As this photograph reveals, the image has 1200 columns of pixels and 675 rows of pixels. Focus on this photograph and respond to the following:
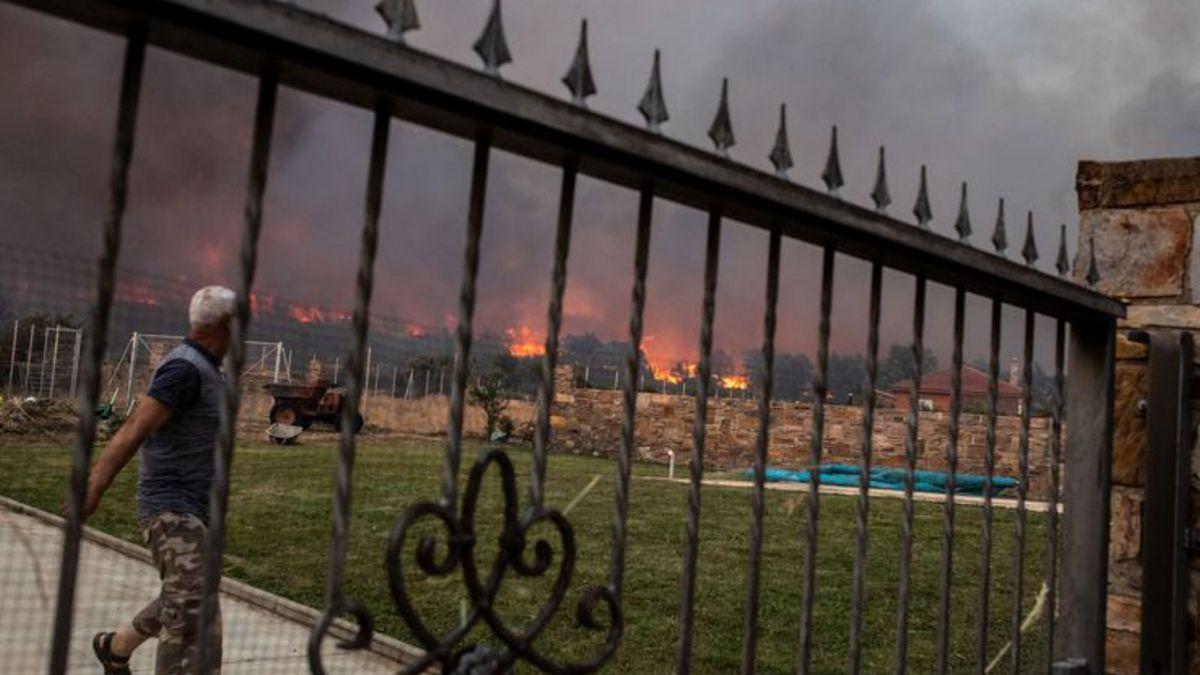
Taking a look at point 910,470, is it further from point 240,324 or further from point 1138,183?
point 240,324

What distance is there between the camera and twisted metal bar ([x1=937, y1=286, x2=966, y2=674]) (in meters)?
2.28

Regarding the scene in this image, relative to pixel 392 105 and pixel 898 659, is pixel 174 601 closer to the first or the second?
pixel 898 659

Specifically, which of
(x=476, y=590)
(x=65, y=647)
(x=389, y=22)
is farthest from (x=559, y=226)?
(x=65, y=647)

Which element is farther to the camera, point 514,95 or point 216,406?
point 216,406

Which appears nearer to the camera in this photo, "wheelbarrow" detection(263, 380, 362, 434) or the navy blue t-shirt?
the navy blue t-shirt

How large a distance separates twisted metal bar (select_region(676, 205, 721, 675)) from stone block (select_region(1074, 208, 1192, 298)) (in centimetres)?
156

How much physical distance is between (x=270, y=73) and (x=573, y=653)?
181 inches

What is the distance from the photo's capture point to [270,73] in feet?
4.20

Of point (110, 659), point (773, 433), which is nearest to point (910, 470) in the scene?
point (110, 659)

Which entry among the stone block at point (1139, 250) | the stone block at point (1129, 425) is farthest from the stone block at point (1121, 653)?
the stone block at point (1139, 250)

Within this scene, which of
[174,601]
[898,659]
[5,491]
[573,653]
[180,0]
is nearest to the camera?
[180,0]

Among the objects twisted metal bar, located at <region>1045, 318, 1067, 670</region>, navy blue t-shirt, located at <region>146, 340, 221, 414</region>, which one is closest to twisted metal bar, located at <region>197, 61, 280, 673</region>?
twisted metal bar, located at <region>1045, 318, 1067, 670</region>

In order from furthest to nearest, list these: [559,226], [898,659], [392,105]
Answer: [898,659], [559,226], [392,105]

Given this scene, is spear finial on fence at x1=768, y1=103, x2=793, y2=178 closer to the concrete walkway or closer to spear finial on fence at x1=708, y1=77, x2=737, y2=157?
spear finial on fence at x1=708, y1=77, x2=737, y2=157
